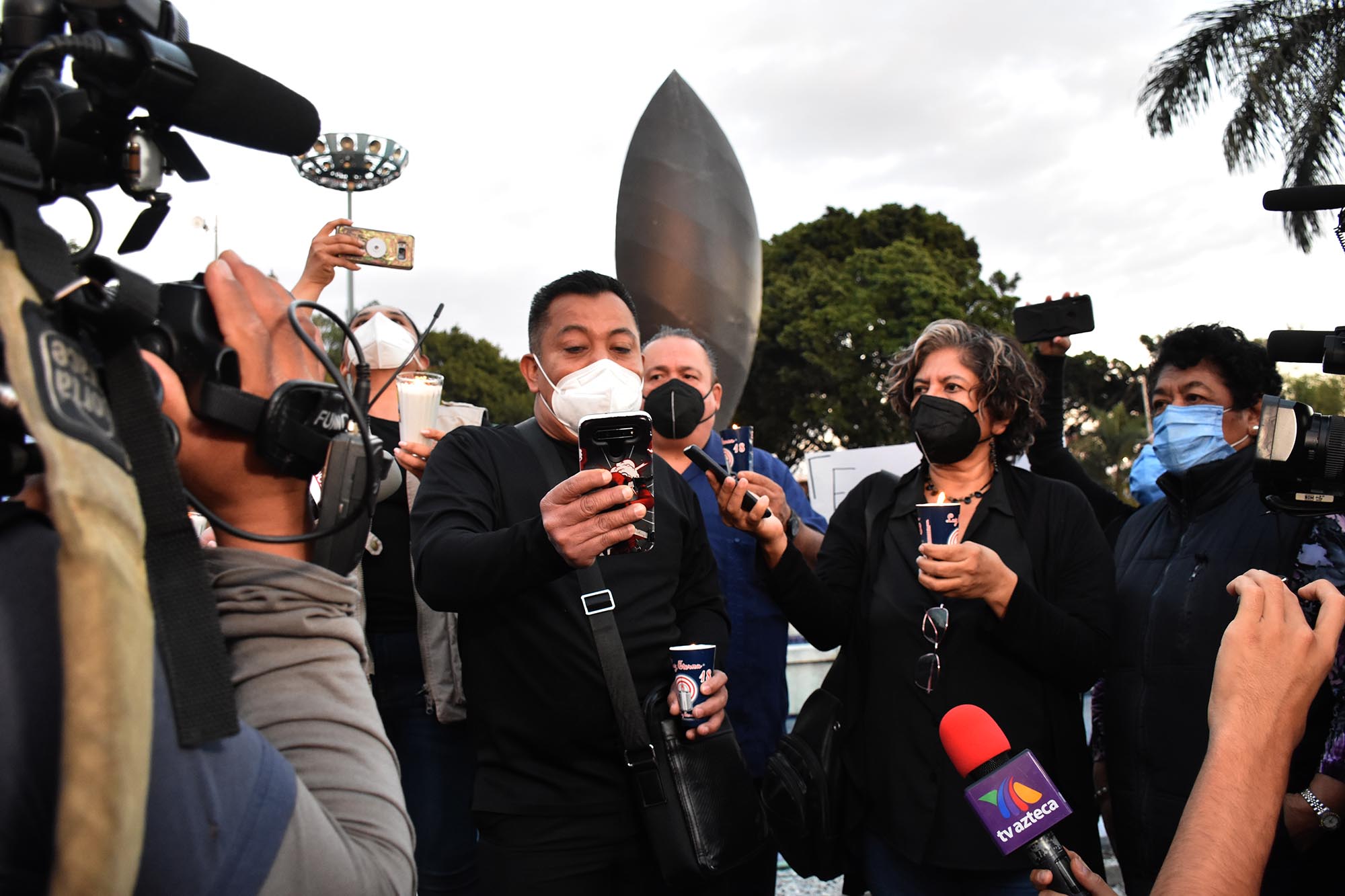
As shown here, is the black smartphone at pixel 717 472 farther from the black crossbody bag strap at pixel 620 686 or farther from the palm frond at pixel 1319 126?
the palm frond at pixel 1319 126

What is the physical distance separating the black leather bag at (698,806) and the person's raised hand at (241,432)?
4.86ft

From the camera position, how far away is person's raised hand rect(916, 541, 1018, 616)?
2738mm

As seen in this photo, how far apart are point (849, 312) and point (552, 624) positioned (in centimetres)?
2804

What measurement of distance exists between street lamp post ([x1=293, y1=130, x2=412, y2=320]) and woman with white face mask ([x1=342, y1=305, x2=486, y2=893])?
2.10m

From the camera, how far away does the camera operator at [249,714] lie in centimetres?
92

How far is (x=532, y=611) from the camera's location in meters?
2.63

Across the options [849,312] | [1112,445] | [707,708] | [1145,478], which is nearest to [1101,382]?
[1112,445]

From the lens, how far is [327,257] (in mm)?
3357

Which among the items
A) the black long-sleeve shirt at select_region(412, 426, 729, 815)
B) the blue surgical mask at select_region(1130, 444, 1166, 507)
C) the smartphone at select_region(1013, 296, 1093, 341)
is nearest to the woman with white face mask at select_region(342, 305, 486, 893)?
the black long-sleeve shirt at select_region(412, 426, 729, 815)

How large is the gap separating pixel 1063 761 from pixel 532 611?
167 centimetres

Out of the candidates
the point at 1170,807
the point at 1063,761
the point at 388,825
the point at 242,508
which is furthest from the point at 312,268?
the point at 1170,807

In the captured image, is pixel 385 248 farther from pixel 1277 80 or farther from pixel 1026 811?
pixel 1277 80

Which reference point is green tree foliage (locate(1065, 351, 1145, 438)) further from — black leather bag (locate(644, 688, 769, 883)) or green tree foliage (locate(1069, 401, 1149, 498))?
black leather bag (locate(644, 688, 769, 883))

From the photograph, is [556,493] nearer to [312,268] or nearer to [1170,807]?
[312,268]
